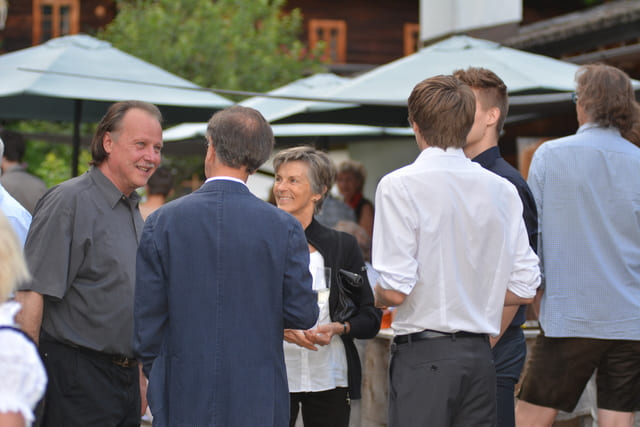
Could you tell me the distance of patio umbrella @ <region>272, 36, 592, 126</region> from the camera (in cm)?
527

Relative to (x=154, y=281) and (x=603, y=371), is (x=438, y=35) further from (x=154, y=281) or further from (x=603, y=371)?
(x=154, y=281)

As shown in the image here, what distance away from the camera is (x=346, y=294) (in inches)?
144

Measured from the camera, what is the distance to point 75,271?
9.97 ft

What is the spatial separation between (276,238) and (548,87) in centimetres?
309

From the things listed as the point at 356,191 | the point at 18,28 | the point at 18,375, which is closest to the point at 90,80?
the point at 356,191

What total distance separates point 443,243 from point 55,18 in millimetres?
24221

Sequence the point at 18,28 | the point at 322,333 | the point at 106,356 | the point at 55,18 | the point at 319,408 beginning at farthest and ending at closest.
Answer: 1. the point at 55,18
2. the point at 18,28
3. the point at 319,408
4. the point at 322,333
5. the point at 106,356

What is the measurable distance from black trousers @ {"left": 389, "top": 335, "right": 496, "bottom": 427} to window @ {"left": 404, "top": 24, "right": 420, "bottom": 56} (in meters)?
23.9

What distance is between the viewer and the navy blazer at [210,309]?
8.66ft

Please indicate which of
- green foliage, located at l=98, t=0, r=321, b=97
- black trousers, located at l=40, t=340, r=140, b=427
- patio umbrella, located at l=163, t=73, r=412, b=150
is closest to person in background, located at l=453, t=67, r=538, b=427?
black trousers, located at l=40, t=340, r=140, b=427

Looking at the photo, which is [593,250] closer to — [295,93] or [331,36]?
[295,93]

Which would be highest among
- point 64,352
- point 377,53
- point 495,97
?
point 377,53

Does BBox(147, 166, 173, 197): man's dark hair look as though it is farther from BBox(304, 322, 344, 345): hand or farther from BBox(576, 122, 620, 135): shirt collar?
BBox(576, 122, 620, 135): shirt collar

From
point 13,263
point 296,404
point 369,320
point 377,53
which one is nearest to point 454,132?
point 369,320
